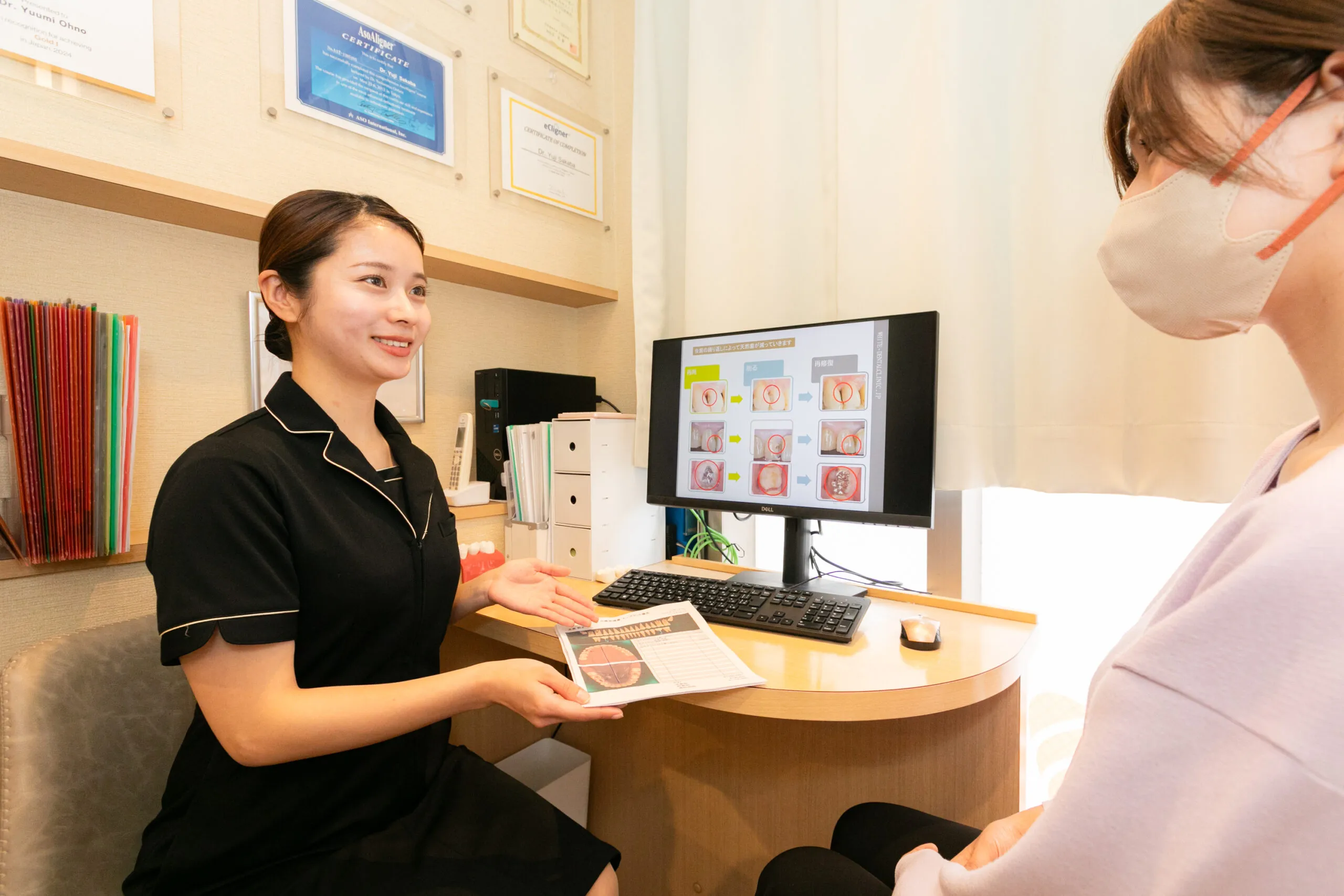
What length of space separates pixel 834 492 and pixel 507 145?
4.13 ft

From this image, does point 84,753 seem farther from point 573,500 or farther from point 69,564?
point 573,500

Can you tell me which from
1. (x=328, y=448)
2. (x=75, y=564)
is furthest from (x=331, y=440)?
(x=75, y=564)

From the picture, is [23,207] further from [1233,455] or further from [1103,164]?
[1233,455]

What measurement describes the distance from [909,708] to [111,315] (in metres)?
1.34

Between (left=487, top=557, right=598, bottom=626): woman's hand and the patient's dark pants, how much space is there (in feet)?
1.47

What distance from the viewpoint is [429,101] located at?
5.02 feet

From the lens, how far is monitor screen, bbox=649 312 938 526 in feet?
3.69

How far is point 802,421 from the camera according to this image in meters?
1.23

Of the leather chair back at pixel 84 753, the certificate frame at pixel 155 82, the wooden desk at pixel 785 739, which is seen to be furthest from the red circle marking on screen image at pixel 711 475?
the certificate frame at pixel 155 82

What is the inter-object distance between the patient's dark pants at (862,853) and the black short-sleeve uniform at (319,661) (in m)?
0.30

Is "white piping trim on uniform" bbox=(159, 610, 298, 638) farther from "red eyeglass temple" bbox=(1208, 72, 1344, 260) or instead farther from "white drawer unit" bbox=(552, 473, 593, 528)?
"red eyeglass temple" bbox=(1208, 72, 1344, 260)

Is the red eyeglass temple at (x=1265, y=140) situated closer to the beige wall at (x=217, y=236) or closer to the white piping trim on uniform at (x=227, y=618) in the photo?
the white piping trim on uniform at (x=227, y=618)

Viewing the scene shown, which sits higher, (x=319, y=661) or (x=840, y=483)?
(x=840, y=483)

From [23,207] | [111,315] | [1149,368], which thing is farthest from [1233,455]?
[23,207]
